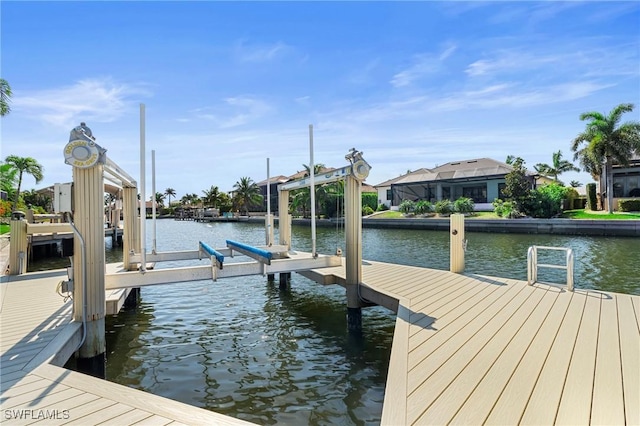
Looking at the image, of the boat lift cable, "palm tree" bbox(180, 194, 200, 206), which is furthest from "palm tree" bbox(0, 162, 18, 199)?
"palm tree" bbox(180, 194, 200, 206)

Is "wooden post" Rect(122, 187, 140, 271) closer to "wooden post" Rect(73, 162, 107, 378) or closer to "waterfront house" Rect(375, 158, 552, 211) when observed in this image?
"wooden post" Rect(73, 162, 107, 378)

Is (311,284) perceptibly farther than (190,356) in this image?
Yes

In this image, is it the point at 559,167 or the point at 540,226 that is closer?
the point at 540,226

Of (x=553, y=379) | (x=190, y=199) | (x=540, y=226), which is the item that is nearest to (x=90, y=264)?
(x=553, y=379)

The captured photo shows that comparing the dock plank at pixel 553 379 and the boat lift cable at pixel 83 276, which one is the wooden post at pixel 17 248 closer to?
the boat lift cable at pixel 83 276

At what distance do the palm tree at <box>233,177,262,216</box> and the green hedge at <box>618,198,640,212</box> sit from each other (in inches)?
1998

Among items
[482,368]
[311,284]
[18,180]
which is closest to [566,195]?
[311,284]

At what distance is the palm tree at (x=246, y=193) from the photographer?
65.9 meters

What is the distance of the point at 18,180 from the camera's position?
36000mm

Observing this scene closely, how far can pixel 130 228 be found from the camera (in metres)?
8.12

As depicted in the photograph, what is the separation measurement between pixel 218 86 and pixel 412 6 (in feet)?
16.7

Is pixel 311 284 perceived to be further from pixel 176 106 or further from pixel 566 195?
pixel 566 195

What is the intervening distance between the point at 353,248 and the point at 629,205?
32435 mm

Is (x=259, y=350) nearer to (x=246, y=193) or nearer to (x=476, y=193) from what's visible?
(x=476, y=193)
